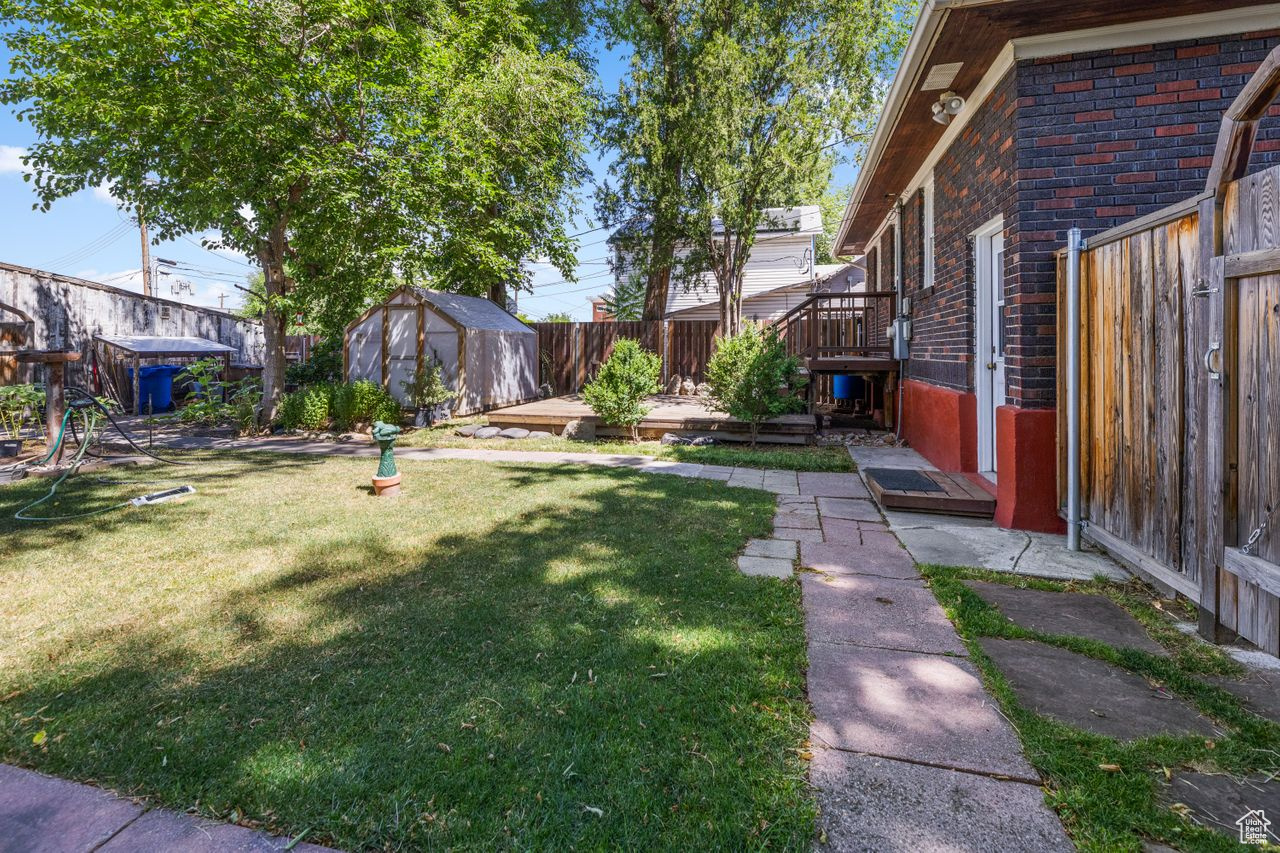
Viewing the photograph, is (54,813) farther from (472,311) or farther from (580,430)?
(472,311)

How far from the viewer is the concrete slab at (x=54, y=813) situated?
1.52 meters

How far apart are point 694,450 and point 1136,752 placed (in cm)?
591

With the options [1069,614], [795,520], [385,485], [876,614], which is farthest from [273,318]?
[1069,614]

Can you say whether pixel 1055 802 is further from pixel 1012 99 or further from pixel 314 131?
pixel 314 131

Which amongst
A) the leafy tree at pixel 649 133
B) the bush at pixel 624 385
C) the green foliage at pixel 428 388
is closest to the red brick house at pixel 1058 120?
the bush at pixel 624 385

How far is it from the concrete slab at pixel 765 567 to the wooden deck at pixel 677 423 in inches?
176

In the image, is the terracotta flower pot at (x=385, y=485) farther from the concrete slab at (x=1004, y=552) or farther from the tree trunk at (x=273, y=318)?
the tree trunk at (x=273, y=318)

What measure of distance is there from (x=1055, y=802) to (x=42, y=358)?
29.8 ft

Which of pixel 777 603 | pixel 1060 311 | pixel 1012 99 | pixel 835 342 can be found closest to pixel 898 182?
pixel 835 342

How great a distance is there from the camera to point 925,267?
7.43 metres

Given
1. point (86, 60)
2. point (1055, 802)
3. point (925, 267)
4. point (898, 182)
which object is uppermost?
point (86, 60)

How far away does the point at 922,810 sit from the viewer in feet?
5.32

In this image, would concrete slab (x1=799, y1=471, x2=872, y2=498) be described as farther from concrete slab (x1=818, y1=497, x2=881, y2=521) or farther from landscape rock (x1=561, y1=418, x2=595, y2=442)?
landscape rock (x1=561, y1=418, x2=595, y2=442)

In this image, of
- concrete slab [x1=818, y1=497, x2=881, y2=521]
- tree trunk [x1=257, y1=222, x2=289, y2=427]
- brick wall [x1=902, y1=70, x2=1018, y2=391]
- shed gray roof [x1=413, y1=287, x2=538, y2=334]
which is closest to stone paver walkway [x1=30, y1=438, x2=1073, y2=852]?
concrete slab [x1=818, y1=497, x2=881, y2=521]
